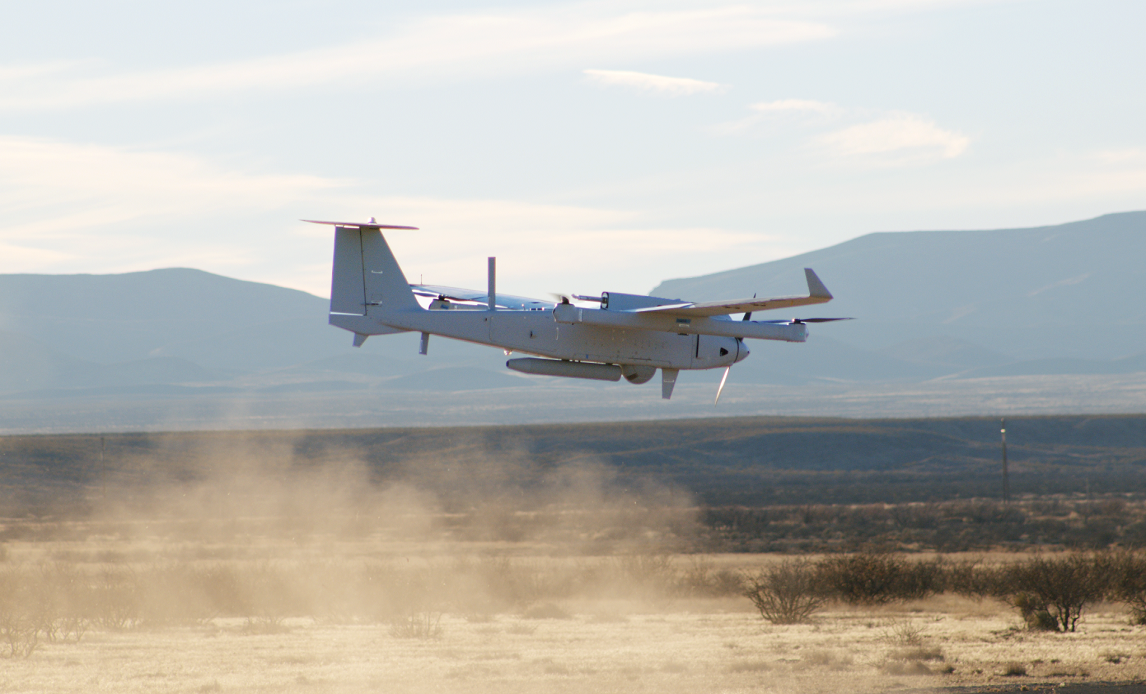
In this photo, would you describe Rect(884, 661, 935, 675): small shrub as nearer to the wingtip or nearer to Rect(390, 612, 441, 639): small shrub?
Rect(390, 612, 441, 639): small shrub

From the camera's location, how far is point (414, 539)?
7838 cm

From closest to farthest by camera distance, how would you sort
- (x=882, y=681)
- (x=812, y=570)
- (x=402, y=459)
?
1. (x=882, y=681)
2. (x=812, y=570)
3. (x=402, y=459)

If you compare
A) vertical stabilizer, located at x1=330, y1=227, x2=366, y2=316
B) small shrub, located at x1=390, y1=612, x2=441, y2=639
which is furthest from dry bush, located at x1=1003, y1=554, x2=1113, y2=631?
vertical stabilizer, located at x1=330, y1=227, x2=366, y2=316

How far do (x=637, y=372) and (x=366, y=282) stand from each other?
5696 mm

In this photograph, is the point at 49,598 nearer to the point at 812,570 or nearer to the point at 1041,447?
the point at 812,570

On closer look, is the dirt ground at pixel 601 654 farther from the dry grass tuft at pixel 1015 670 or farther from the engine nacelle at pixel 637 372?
the engine nacelle at pixel 637 372

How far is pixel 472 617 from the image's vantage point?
161 feet

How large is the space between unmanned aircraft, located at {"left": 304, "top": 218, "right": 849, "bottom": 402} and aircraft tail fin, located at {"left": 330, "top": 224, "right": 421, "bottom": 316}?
0.02 m

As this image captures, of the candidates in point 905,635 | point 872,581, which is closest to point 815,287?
point 905,635

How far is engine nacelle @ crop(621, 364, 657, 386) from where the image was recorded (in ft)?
76.0

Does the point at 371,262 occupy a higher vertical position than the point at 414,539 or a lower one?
higher

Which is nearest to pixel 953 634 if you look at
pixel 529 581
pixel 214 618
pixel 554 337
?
pixel 529 581

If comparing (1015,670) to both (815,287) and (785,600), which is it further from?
(815,287)

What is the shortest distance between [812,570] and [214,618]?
26.6m
